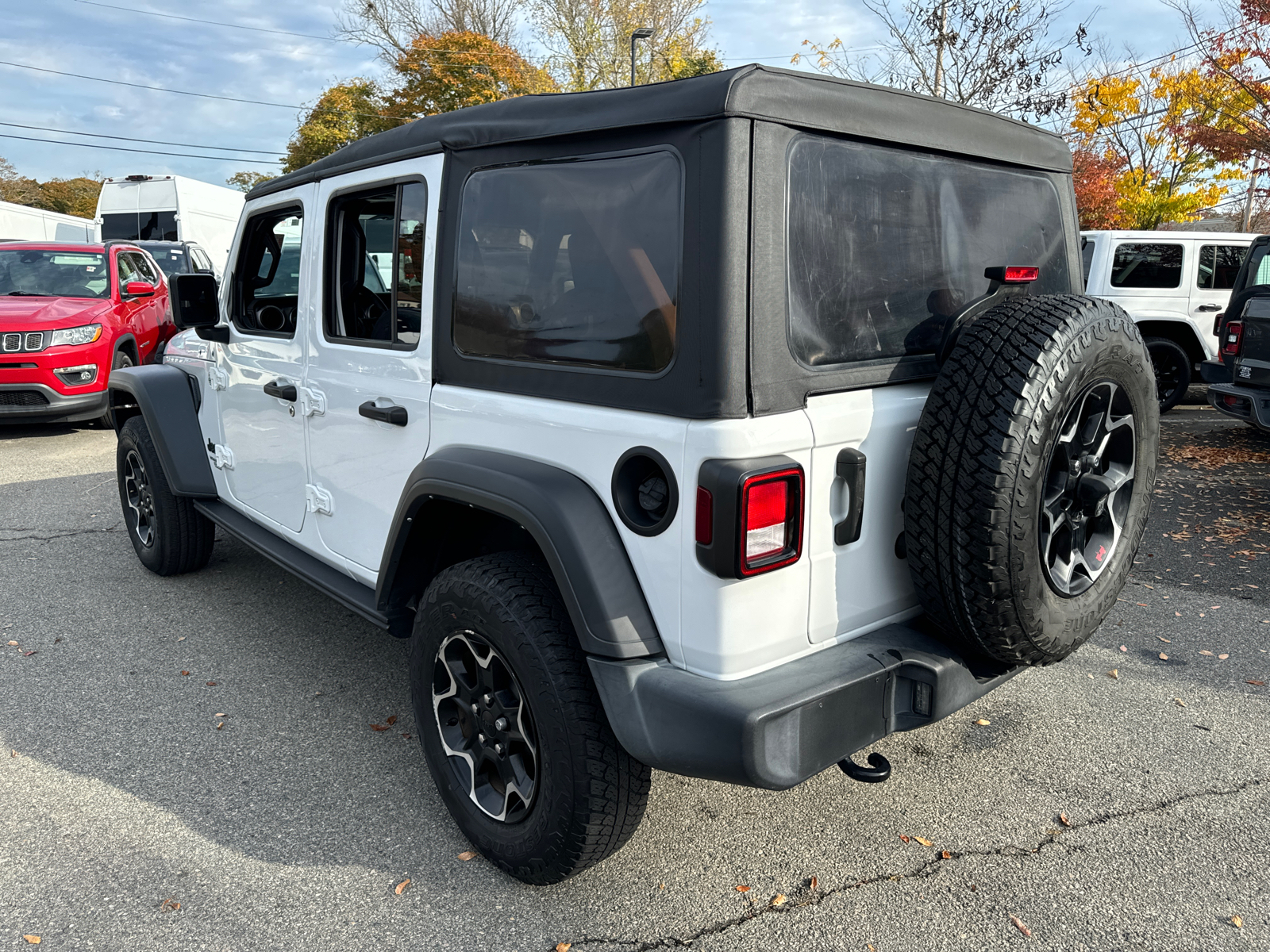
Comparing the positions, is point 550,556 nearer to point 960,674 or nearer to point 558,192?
point 558,192

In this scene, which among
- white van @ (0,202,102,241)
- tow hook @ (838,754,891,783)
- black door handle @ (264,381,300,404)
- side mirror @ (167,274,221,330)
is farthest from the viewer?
white van @ (0,202,102,241)

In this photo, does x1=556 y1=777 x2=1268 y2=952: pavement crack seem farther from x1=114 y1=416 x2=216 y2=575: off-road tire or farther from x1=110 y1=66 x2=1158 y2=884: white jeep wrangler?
x1=114 y1=416 x2=216 y2=575: off-road tire

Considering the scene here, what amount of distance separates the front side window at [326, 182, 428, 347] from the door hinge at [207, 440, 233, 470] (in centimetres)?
132

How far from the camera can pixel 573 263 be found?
2270 mm

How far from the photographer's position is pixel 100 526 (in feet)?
19.4

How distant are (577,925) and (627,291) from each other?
1.63 m

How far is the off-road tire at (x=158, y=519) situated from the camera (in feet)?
15.2

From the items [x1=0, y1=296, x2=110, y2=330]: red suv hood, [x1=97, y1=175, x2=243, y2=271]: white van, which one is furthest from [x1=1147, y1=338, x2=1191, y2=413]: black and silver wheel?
[x1=97, y1=175, x2=243, y2=271]: white van

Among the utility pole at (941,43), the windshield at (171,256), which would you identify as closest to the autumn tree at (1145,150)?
the utility pole at (941,43)

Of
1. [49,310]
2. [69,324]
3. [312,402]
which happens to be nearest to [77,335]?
[69,324]

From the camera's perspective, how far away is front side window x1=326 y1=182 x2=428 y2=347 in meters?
2.76

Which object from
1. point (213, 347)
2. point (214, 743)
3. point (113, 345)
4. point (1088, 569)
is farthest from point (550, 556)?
point (113, 345)

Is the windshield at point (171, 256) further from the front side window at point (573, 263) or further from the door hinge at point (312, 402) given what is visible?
the front side window at point (573, 263)

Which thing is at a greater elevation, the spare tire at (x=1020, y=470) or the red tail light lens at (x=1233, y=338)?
the red tail light lens at (x=1233, y=338)
